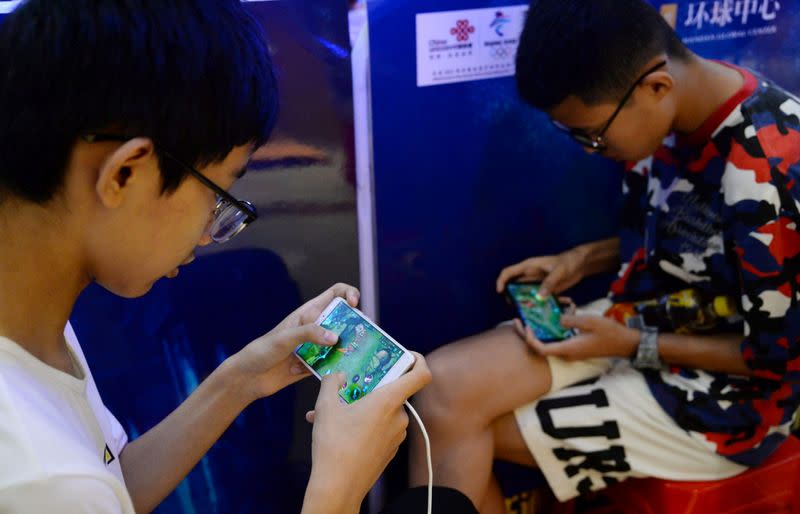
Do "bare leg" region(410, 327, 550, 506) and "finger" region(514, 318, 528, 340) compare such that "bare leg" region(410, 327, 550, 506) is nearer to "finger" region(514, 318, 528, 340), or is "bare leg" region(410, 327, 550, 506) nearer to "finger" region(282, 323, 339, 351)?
"finger" region(514, 318, 528, 340)

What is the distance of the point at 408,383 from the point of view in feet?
3.29

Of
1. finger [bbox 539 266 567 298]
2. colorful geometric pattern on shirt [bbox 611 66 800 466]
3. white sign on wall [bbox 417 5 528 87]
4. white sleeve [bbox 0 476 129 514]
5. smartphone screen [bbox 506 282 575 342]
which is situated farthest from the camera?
finger [bbox 539 266 567 298]

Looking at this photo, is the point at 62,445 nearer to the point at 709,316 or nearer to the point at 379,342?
the point at 379,342

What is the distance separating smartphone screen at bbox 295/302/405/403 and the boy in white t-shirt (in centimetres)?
8

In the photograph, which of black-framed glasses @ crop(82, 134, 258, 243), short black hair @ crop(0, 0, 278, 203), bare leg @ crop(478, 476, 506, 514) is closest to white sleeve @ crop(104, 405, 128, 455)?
black-framed glasses @ crop(82, 134, 258, 243)

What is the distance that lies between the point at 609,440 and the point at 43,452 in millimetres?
1150

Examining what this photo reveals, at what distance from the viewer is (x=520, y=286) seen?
5.47ft

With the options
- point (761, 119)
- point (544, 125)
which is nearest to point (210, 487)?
point (544, 125)

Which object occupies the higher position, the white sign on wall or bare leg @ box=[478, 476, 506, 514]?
the white sign on wall

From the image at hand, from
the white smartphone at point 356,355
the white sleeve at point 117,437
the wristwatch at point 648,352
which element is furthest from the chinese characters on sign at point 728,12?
the white sleeve at point 117,437

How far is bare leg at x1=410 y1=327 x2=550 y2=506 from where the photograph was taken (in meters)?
1.46

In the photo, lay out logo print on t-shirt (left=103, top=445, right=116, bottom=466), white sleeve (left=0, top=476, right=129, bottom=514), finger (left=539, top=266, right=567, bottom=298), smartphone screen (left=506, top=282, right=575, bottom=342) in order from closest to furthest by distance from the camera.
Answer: white sleeve (left=0, top=476, right=129, bottom=514) < logo print on t-shirt (left=103, top=445, right=116, bottom=466) < smartphone screen (left=506, top=282, right=575, bottom=342) < finger (left=539, top=266, right=567, bottom=298)

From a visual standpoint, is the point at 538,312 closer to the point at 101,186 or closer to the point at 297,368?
the point at 297,368

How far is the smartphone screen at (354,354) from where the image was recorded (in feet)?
3.43
